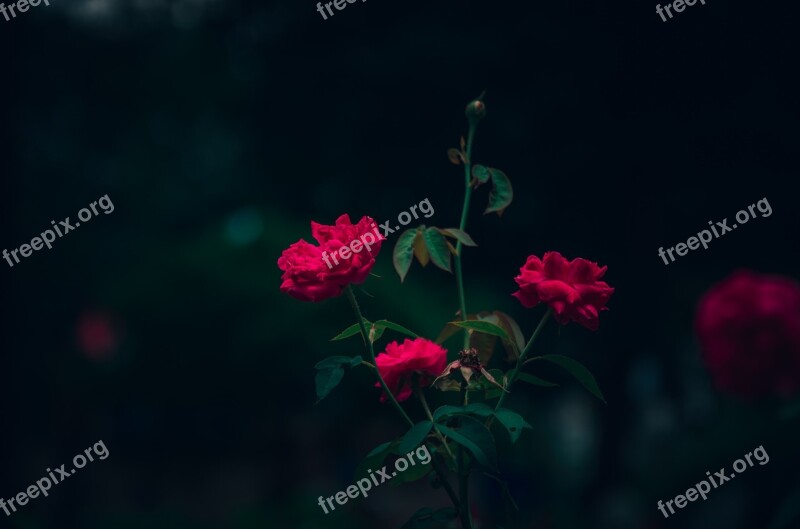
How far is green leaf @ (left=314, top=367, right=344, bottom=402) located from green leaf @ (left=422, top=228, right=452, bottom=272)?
194 millimetres

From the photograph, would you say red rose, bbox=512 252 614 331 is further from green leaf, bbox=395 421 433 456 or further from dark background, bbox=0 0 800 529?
dark background, bbox=0 0 800 529

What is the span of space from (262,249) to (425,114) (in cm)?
102

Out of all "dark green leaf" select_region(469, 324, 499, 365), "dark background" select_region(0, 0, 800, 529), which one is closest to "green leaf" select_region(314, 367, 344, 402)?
"dark green leaf" select_region(469, 324, 499, 365)

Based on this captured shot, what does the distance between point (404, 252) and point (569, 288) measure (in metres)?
0.23

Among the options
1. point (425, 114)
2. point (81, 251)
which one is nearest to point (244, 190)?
point (81, 251)

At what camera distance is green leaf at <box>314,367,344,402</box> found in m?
0.93

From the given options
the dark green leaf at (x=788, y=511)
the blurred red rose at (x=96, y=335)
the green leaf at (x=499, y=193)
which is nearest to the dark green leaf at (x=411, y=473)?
the green leaf at (x=499, y=193)

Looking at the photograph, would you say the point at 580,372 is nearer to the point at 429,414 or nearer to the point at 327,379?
the point at 429,414

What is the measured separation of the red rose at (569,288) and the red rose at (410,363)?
14cm

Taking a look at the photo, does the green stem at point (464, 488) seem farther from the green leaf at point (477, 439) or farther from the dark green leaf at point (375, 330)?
the dark green leaf at point (375, 330)

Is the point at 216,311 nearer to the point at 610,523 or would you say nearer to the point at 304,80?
the point at 304,80

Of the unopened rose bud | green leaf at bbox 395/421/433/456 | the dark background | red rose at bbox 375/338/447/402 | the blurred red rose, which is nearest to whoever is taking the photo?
green leaf at bbox 395/421/433/456

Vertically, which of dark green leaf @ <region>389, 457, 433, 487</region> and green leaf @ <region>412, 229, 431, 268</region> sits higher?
green leaf @ <region>412, 229, 431, 268</region>

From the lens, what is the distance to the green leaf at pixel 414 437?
2.88ft
